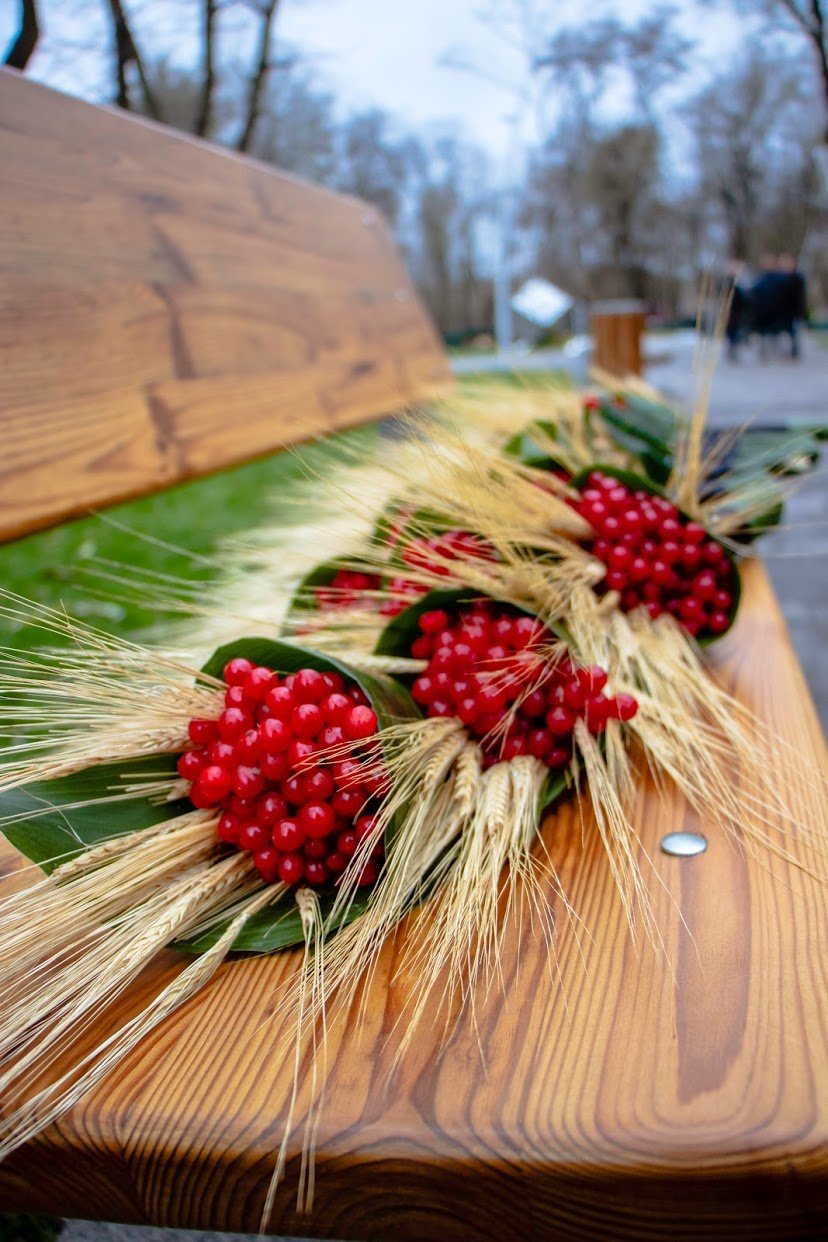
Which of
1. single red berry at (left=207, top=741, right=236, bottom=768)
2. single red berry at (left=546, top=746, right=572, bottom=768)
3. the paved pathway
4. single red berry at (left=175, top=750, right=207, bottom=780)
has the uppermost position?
single red berry at (left=207, top=741, right=236, bottom=768)

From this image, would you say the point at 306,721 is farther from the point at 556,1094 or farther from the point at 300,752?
the point at 556,1094

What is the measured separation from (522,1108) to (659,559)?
1.86 feet

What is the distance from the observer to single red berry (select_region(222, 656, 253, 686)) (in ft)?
1.78

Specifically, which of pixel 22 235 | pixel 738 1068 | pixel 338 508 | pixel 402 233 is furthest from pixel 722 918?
pixel 402 233

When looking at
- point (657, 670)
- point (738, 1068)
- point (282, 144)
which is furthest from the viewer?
point (282, 144)

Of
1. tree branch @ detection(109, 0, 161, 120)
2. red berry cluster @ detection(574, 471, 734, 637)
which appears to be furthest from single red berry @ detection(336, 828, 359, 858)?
tree branch @ detection(109, 0, 161, 120)

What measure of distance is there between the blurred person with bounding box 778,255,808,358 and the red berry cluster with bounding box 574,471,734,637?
1255 centimetres

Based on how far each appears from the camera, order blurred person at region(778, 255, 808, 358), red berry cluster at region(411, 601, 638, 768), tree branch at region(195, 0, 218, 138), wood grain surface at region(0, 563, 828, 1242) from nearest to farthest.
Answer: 1. wood grain surface at region(0, 563, 828, 1242)
2. red berry cluster at region(411, 601, 638, 768)
3. tree branch at region(195, 0, 218, 138)
4. blurred person at region(778, 255, 808, 358)

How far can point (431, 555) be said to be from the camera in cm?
67

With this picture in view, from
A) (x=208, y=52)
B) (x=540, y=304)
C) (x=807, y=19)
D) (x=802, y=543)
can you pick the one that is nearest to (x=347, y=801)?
(x=802, y=543)

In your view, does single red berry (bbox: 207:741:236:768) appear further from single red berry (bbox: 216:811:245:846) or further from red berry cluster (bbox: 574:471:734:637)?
red berry cluster (bbox: 574:471:734:637)

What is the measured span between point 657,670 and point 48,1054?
0.53 m

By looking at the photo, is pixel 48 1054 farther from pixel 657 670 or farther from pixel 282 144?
pixel 282 144

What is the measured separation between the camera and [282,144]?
1259cm
